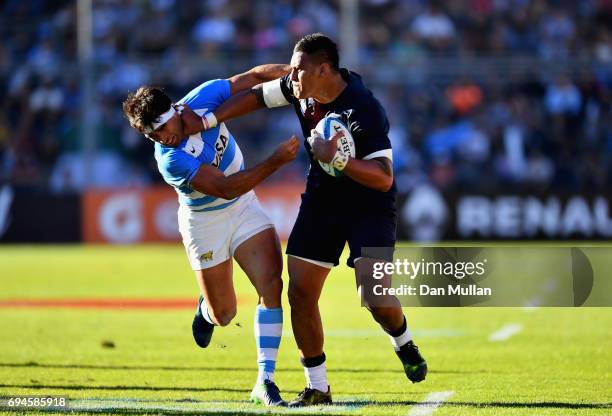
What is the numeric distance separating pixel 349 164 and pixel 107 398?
89.6 inches

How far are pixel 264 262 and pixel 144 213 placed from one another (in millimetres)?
17046

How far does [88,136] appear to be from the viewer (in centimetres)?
2316

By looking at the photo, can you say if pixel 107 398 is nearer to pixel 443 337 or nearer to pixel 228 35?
pixel 443 337

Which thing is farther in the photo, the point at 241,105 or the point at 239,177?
the point at 241,105

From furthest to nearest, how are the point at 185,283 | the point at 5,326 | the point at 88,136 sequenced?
the point at 88,136 → the point at 185,283 → the point at 5,326

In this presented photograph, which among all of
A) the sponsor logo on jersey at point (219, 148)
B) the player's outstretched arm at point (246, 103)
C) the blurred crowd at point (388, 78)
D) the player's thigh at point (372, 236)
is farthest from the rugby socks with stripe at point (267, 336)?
the blurred crowd at point (388, 78)

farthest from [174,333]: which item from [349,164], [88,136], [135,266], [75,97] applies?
[75,97]

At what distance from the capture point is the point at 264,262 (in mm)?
7793

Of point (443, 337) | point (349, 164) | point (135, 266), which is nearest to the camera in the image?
point (349, 164)

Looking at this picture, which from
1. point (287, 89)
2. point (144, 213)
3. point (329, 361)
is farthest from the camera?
point (144, 213)

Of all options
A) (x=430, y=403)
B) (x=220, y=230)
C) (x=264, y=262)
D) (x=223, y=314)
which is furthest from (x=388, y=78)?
(x=430, y=403)

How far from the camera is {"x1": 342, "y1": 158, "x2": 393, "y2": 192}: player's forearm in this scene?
6906mm

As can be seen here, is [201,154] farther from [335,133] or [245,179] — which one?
[335,133]

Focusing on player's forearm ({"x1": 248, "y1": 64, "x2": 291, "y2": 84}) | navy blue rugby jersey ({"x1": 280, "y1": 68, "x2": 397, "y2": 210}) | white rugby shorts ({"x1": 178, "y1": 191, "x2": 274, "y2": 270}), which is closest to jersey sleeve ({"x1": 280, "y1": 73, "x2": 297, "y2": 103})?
A: navy blue rugby jersey ({"x1": 280, "y1": 68, "x2": 397, "y2": 210})
